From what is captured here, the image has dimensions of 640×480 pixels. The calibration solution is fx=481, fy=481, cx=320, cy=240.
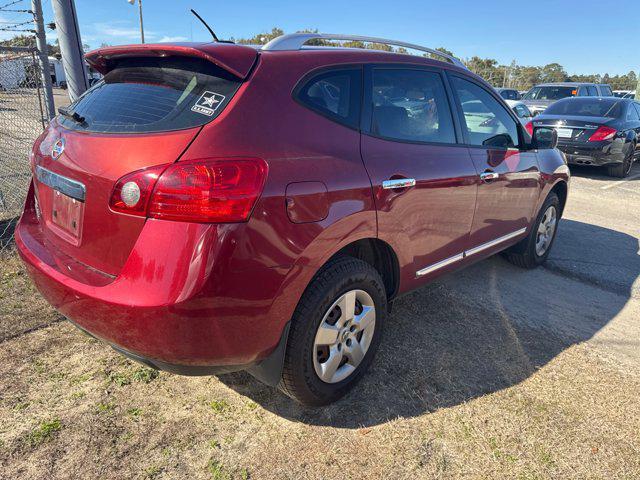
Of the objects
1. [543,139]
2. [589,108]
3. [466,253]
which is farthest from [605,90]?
[466,253]

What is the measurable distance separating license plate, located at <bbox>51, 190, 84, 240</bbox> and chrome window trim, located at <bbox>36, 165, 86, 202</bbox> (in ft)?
0.08

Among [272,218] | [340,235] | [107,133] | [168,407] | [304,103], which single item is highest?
[304,103]

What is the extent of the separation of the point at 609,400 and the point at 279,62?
255 centimetres

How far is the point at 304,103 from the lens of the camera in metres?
2.18

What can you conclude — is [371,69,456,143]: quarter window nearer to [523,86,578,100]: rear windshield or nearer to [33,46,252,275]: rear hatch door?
[33,46,252,275]: rear hatch door

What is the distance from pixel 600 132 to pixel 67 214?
9857 millimetres

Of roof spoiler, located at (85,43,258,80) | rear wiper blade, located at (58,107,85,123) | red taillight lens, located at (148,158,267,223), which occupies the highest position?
roof spoiler, located at (85,43,258,80)

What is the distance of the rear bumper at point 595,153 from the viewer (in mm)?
9234

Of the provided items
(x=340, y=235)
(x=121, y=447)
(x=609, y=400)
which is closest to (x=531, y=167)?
(x=609, y=400)

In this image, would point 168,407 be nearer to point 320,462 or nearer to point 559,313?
point 320,462

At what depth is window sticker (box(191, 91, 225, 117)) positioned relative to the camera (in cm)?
193

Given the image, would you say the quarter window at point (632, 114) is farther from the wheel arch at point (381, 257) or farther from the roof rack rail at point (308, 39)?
the wheel arch at point (381, 257)

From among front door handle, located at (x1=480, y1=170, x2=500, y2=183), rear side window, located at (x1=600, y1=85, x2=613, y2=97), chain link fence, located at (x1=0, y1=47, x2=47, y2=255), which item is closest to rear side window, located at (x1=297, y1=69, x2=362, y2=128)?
front door handle, located at (x1=480, y1=170, x2=500, y2=183)

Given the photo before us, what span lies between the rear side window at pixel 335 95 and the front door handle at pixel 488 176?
1264mm
